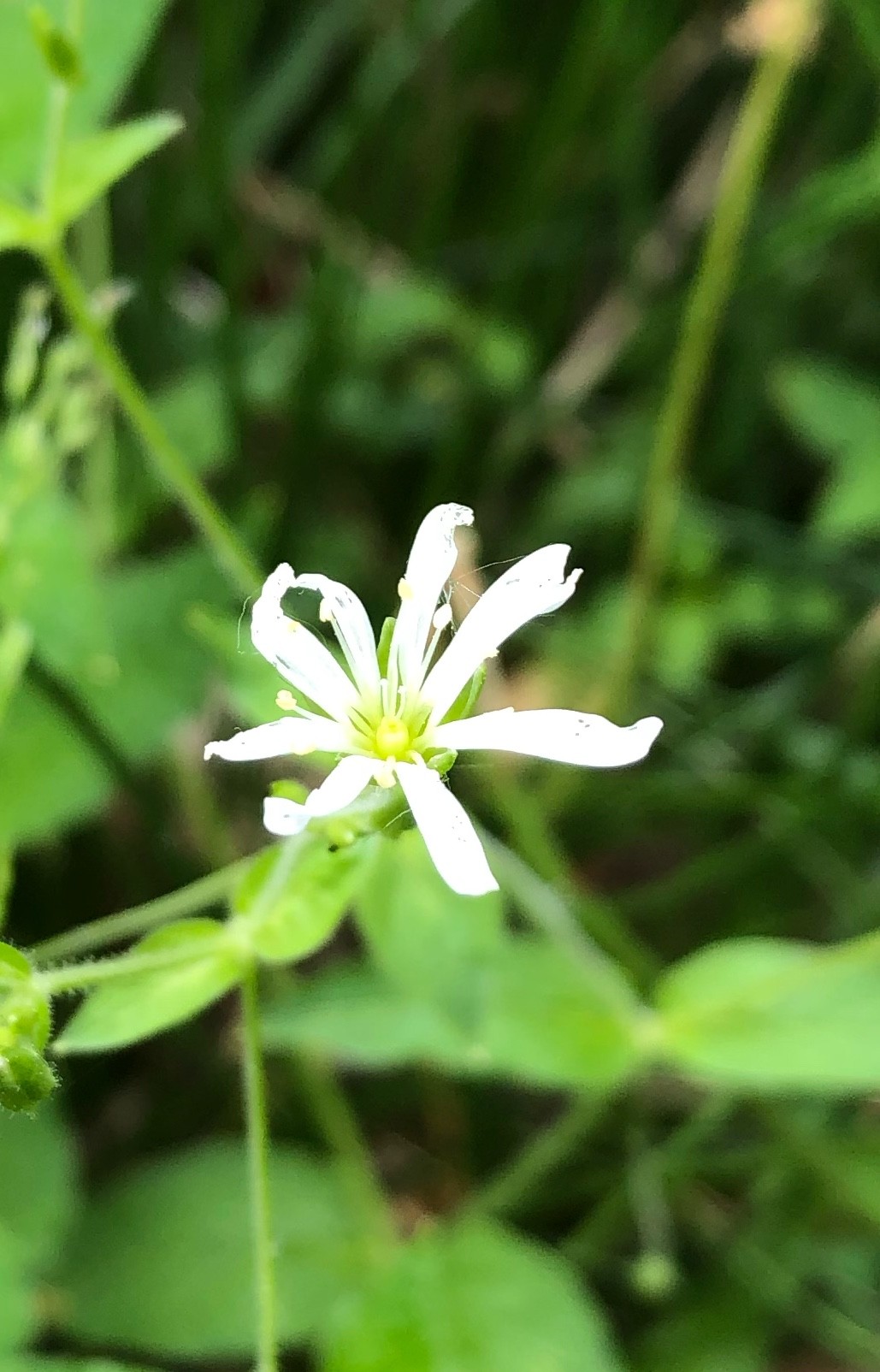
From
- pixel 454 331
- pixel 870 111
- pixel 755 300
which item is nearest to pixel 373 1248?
pixel 454 331

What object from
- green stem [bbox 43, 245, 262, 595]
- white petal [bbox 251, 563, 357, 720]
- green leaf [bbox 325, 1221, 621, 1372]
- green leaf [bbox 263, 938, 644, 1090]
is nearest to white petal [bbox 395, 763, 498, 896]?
white petal [bbox 251, 563, 357, 720]

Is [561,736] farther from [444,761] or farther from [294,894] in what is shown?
[294,894]

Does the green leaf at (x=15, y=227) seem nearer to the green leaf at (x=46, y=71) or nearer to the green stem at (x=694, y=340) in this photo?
the green leaf at (x=46, y=71)

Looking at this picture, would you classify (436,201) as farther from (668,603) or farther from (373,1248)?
(373,1248)

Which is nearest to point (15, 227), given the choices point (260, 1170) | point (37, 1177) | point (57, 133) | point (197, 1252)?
point (57, 133)

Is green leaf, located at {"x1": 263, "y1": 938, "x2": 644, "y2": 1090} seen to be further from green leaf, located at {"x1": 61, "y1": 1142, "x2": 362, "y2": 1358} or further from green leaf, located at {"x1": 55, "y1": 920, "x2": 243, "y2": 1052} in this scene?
green leaf, located at {"x1": 55, "y1": 920, "x2": 243, "y2": 1052}

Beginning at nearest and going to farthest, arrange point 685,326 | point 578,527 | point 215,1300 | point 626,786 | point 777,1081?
point 777,1081 < point 215,1300 < point 626,786 < point 685,326 < point 578,527
